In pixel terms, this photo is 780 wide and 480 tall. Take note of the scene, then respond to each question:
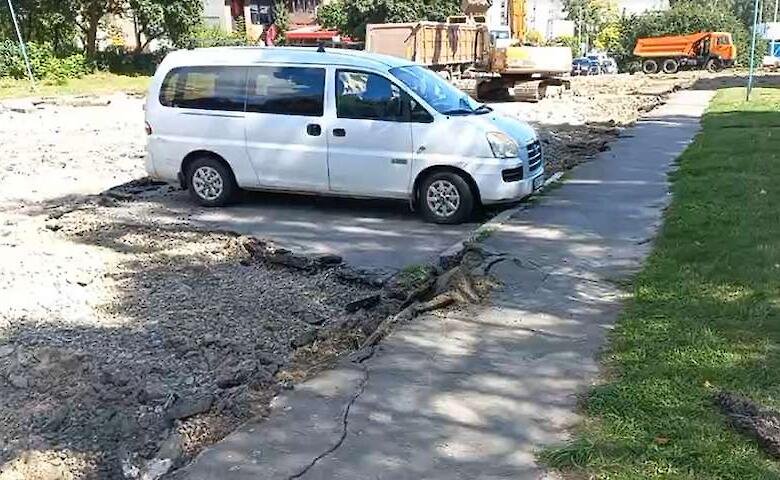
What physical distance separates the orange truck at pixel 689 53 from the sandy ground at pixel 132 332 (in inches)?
1740

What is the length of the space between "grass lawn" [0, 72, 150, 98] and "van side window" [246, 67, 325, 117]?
23.9m

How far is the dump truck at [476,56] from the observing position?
26.1m

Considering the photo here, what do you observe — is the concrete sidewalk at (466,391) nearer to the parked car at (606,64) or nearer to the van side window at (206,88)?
the van side window at (206,88)

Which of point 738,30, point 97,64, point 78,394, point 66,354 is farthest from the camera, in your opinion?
point 738,30

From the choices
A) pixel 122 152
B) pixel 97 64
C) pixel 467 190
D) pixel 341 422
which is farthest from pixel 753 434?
pixel 97 64

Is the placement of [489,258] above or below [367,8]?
below

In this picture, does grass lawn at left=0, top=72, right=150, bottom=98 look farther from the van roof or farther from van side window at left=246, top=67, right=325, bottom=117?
van side window at left=246, top=67, right=325, bottom=117

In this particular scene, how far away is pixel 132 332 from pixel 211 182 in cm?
468

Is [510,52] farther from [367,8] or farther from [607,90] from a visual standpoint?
[367,8]

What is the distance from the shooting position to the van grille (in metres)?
9.95

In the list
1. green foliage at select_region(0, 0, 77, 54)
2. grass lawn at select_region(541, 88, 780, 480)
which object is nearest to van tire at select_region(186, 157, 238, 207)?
grass lawn at select_region(541, 88, 780, 480)

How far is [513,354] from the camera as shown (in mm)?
5438

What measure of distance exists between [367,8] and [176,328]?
149 ft

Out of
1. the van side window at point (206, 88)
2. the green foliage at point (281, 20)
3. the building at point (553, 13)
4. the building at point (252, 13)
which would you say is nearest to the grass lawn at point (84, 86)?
the green foliage at point (281, 20)
